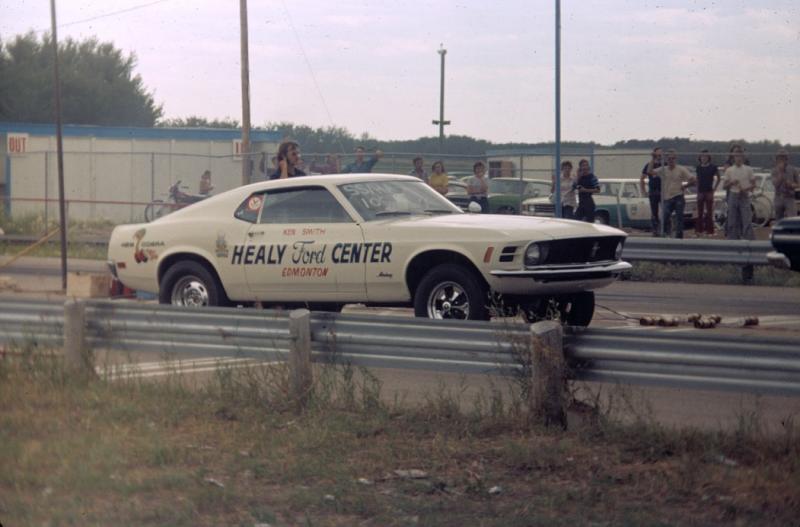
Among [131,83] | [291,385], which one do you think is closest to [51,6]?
A: [291,385]

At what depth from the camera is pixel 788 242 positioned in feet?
20.2

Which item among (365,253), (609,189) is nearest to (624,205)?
(609,189)

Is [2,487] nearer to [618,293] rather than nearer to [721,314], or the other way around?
[721,314]

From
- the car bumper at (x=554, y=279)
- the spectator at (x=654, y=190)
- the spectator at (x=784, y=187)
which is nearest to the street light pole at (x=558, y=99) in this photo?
the spectator at (x=654, y=190)

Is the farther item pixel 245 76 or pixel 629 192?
pixel 629 192

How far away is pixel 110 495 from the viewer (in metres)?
6.07

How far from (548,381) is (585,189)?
13978mm

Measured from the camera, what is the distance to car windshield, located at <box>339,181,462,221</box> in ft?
36.3

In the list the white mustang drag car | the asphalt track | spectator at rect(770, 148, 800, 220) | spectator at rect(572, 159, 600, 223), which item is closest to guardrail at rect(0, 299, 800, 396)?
the asphalt track

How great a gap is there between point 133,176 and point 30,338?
24.8 m

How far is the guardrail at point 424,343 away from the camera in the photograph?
6.66 metres

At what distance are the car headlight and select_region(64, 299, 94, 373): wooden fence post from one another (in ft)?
11.7

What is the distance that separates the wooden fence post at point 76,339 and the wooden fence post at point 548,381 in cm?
360

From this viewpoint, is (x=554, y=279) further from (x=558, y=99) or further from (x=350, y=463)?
(x=558, y=99)
